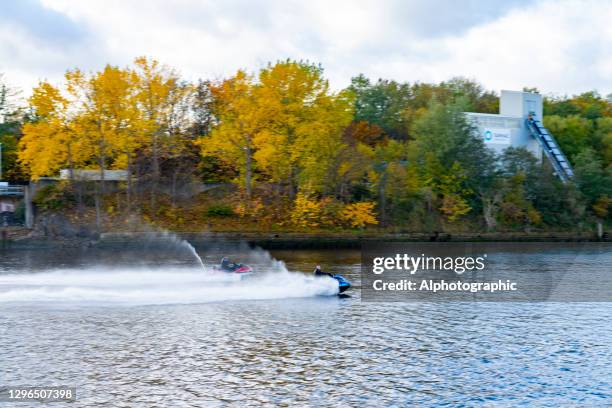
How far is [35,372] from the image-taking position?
29.7 meters

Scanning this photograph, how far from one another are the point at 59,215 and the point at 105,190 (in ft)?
24.3

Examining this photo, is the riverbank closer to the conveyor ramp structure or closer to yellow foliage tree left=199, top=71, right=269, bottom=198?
yellow foliage tree left=199, top=71, right=269, bottom=198

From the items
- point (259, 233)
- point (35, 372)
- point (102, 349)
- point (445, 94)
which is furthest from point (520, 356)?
point (445, 94)

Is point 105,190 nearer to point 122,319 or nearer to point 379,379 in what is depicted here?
point 122,319

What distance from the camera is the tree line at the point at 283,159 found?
82.4m

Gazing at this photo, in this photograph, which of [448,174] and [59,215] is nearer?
[59,215]

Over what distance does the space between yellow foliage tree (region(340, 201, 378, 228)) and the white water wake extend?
36.1 metres

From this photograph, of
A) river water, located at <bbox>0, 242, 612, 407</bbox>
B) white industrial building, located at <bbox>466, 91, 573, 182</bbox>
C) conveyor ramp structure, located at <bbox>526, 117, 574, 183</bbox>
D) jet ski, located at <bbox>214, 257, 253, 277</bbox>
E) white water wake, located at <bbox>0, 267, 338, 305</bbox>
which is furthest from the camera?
conveyor ramp structure, located at <bbox>526, 117, 574, 183</bbox>

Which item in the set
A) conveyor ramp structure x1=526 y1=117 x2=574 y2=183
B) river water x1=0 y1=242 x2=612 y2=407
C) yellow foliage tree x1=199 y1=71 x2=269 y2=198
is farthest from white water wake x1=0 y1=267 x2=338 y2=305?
conveyor ramp structure x1=526 y1=117 x2=574 y2=183

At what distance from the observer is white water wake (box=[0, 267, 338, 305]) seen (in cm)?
4347

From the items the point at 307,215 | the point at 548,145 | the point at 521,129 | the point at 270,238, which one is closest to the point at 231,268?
the point at 270,238

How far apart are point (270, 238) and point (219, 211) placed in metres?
8.91

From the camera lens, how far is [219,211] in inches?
3398

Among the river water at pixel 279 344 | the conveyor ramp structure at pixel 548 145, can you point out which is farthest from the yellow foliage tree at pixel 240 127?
the conveyor ramp structure at pixel 548 145
